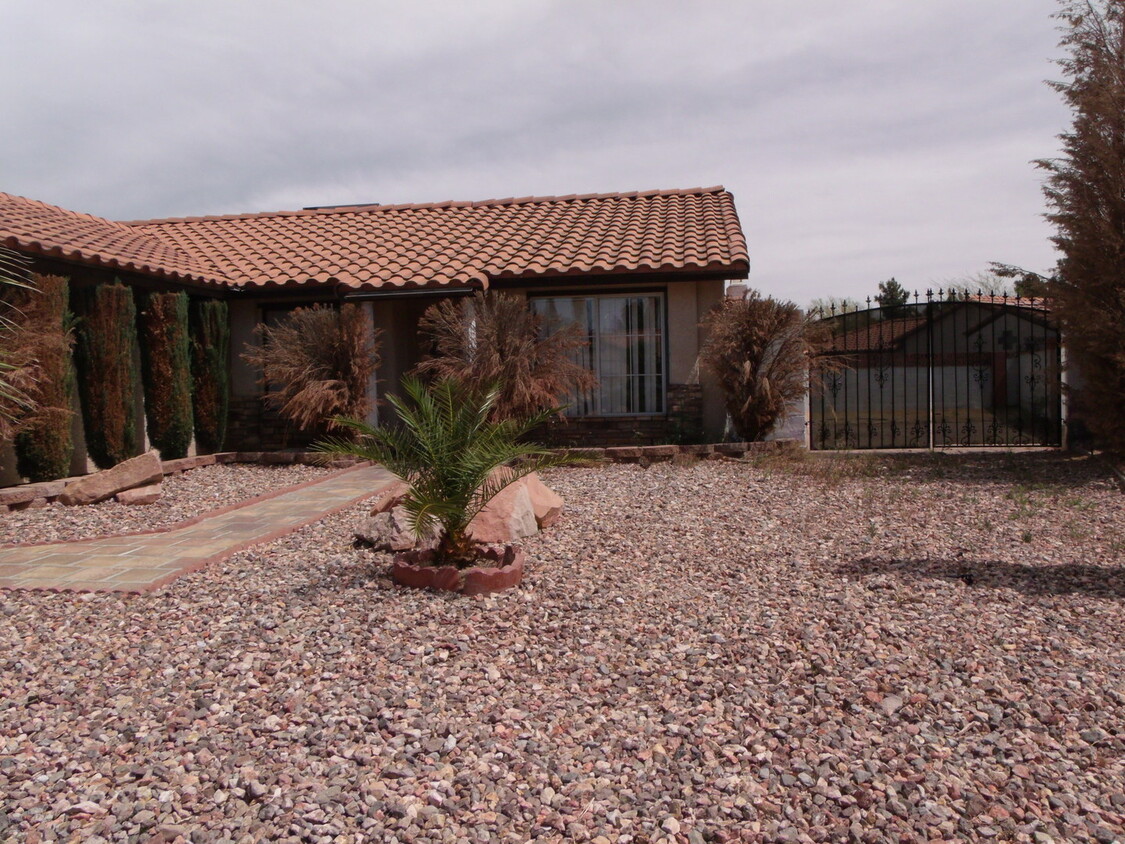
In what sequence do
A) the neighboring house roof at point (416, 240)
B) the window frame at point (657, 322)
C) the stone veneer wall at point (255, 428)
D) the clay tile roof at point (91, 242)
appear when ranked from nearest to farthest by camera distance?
the clay tile roof at point (91, 242) → the neighboring house roof at point (416, 240) → the window frame at point (657, 322) → the stone veneer wall at point (255, 428)

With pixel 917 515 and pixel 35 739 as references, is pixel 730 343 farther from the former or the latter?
pixel 35 739

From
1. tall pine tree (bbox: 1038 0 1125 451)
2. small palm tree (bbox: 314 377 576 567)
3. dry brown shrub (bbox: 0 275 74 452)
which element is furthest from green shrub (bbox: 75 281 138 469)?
tall pine tree (bbox: 1038 0 1125 451)

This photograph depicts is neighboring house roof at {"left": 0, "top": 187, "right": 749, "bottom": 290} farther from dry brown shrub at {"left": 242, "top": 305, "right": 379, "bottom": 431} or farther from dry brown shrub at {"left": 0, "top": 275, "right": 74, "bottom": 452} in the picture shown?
dry brown shrub at {"left": 242, "top": 305, "right": 379, "bottom": 431}

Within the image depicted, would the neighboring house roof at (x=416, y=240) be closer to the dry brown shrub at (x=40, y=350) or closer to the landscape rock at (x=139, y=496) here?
the dry brown shrub at (x=40, y=350)

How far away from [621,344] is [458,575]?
24.5 ft

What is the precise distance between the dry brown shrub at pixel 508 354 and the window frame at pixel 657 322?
3.77ft

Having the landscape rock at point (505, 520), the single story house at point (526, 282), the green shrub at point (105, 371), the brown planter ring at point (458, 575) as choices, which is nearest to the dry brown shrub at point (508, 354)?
the single story house at point (526, 282)

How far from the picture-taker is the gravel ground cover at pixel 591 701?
2660 mm

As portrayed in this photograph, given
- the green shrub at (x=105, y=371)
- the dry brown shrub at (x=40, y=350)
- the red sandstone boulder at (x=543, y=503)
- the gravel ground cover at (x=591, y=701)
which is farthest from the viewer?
the green shrub at (x=105, y=371)

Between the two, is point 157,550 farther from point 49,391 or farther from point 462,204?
point 462,204

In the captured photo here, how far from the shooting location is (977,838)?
8.31ft

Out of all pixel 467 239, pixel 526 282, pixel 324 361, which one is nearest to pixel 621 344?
pixel 526 282

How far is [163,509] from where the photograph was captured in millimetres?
7820

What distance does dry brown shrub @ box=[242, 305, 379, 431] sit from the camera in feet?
34.7
